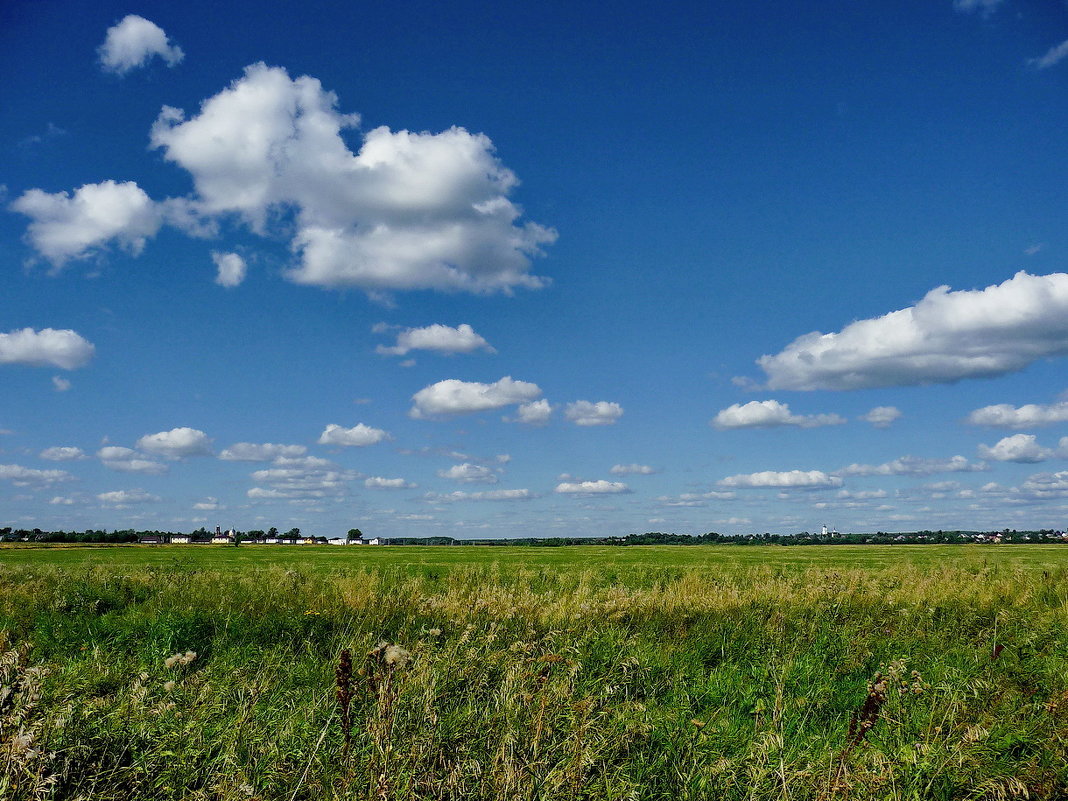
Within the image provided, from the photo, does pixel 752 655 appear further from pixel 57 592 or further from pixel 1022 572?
pixel 1022 572

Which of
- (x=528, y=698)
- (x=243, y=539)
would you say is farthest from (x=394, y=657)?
(x=243, y=539)

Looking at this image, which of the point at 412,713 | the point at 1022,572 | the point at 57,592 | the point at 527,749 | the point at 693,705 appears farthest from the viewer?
the point at 1022,572

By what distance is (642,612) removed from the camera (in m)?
15.0

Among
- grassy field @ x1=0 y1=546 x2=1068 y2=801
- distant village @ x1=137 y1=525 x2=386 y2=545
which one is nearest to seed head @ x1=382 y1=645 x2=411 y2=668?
grassy field @ x1=0 y1=546 x2=1068 y2=801

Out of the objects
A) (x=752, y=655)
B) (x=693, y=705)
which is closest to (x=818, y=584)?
(x=752, y=655)

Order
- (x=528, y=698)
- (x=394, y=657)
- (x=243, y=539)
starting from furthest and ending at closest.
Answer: (x=243, y=539), (x=528, y=698), (x=394, y=657)

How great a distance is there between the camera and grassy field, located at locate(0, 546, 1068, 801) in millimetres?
5082

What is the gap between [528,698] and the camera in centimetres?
639

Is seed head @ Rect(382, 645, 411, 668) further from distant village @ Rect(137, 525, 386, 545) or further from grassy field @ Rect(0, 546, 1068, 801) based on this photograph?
distant village @ Rect(137, 525, 386, 545)

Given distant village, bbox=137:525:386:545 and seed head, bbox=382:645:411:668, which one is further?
distant village, bbox=137:525:386:545

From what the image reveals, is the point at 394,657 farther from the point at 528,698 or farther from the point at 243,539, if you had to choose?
the point at 243,539

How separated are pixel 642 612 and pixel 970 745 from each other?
338 inches

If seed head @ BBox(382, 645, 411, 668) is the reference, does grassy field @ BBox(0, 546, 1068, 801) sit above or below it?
below

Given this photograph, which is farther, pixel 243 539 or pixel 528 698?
pixel 243 539
